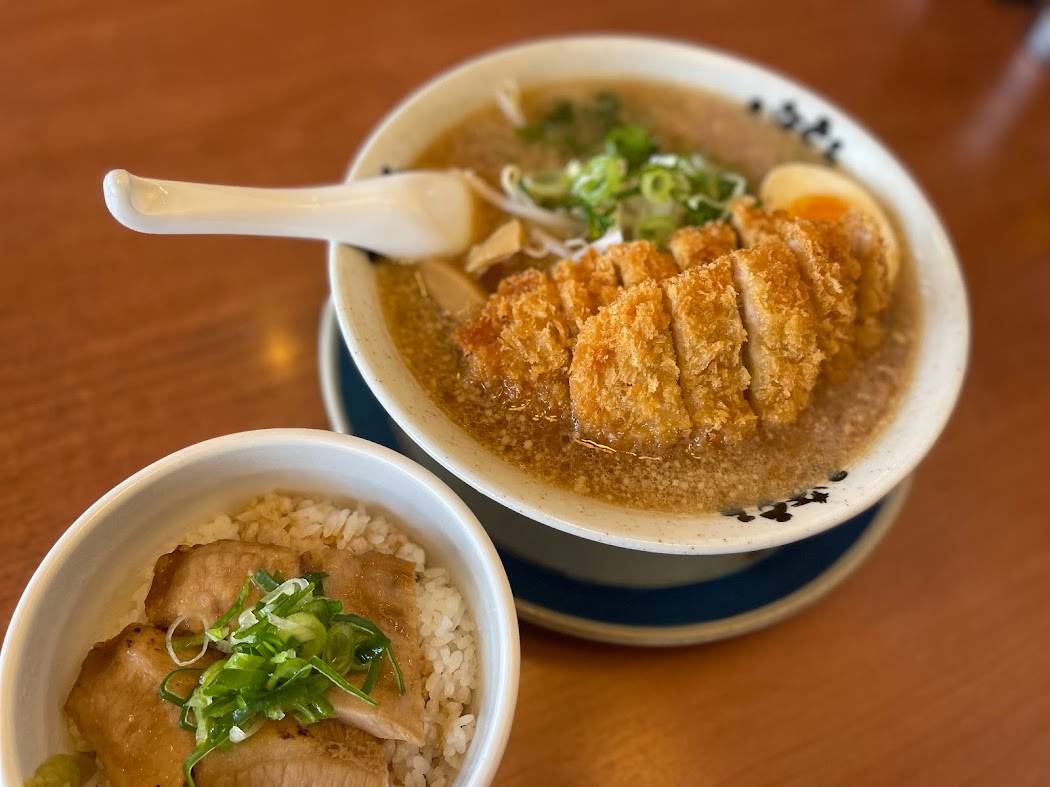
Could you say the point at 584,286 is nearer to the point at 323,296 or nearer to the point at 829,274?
the point at 829,274

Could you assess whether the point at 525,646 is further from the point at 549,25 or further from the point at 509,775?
the point at 549,25

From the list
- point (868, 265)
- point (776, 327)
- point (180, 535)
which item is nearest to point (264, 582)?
point (180, 535)

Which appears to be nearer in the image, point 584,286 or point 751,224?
point 584,286

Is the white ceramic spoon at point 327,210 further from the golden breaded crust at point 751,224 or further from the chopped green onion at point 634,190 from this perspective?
the golden breaded crust at point 751,224

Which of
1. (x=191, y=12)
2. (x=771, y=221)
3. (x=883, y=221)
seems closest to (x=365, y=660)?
(x=771, y=221)

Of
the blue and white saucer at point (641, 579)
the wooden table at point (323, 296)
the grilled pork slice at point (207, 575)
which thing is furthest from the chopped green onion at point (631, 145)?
the grilled pork slice at point (207, 575)

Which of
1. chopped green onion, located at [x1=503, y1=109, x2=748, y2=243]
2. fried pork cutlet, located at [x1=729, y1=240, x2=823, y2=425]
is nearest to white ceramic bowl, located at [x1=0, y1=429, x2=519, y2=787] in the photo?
fried pork cutlet, located at [x1=729, y1=240, x2=823, y2=425]
